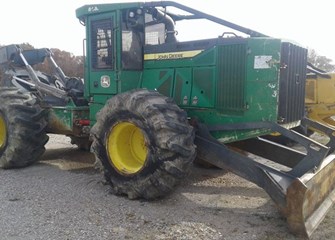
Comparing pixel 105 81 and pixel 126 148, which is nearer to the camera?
pixel 126 148

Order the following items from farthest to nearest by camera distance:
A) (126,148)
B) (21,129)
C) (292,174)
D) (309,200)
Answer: (21,129)
(126,148)
(292,174)
(309,200)

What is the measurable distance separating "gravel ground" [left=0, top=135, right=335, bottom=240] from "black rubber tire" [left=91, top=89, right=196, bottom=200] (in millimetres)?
236

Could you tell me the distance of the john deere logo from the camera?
6637mm

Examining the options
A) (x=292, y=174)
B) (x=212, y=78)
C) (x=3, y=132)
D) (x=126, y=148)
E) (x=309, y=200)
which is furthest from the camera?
(x=3, y=132)

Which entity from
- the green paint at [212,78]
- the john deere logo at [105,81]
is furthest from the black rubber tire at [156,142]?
the john deere logo at [105,81]

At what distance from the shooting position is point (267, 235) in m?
4.33

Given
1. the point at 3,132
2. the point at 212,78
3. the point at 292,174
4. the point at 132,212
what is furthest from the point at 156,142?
the point at 3,132

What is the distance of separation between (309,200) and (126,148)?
2760mm

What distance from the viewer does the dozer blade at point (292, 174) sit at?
4227 mm

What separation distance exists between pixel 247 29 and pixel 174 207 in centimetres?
292

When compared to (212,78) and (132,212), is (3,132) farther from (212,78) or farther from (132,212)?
(212,78)

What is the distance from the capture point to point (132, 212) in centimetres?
497

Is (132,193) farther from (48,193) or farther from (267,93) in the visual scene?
(267,93)

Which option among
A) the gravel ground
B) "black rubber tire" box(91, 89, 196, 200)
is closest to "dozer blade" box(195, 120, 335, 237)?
the gravel ground
